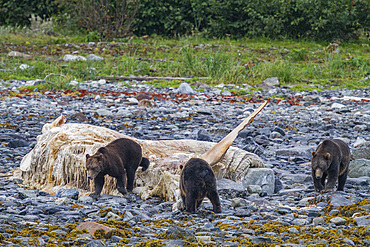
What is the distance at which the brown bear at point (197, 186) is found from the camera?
339cm

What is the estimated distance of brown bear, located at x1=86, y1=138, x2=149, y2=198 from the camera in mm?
3762

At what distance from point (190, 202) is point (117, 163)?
0.81 metres

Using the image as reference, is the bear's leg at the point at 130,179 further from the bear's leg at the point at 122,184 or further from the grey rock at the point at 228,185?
the grey rock at the point at 228,185

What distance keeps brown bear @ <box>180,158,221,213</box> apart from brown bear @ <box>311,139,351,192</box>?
37.8 inches

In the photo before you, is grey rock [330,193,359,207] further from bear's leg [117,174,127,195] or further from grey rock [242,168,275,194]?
bear's leg [117,174,127,195]

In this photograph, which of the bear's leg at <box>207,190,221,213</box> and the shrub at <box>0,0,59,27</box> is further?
the shrub at <box>0,0,59,27</box>

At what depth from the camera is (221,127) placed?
7215 millimetres

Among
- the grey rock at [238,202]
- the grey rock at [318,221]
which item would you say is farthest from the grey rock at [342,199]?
the grey rock at [238,202]

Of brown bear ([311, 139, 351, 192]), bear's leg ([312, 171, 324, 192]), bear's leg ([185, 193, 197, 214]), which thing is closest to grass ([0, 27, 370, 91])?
brown bear ([311, 139, 351, 192])

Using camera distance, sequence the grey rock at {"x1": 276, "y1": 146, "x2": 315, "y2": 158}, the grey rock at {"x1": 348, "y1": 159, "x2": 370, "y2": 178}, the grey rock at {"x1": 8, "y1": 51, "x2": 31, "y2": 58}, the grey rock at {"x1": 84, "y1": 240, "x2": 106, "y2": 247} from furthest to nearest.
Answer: the grey rock at {"x1": 8, "y1": 51, "x2": 31, "y2": 58} → the grey rock at {"x1": 276, "y1": 146, "x2": 315, "y2": 158} → the grey rock at {"x1": 348, "y1": 159, "x2": 370, "y2": 178} → the grey rock at {"x1": 84, "y1": 240, "x2": 106, "y2": 247}

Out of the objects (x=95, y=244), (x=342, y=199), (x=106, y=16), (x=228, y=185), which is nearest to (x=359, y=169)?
(x=342, y=199)

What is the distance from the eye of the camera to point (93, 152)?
4.33m

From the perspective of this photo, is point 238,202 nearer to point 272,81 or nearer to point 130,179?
point 130,179

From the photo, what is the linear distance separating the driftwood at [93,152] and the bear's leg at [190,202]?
1.79 feet
